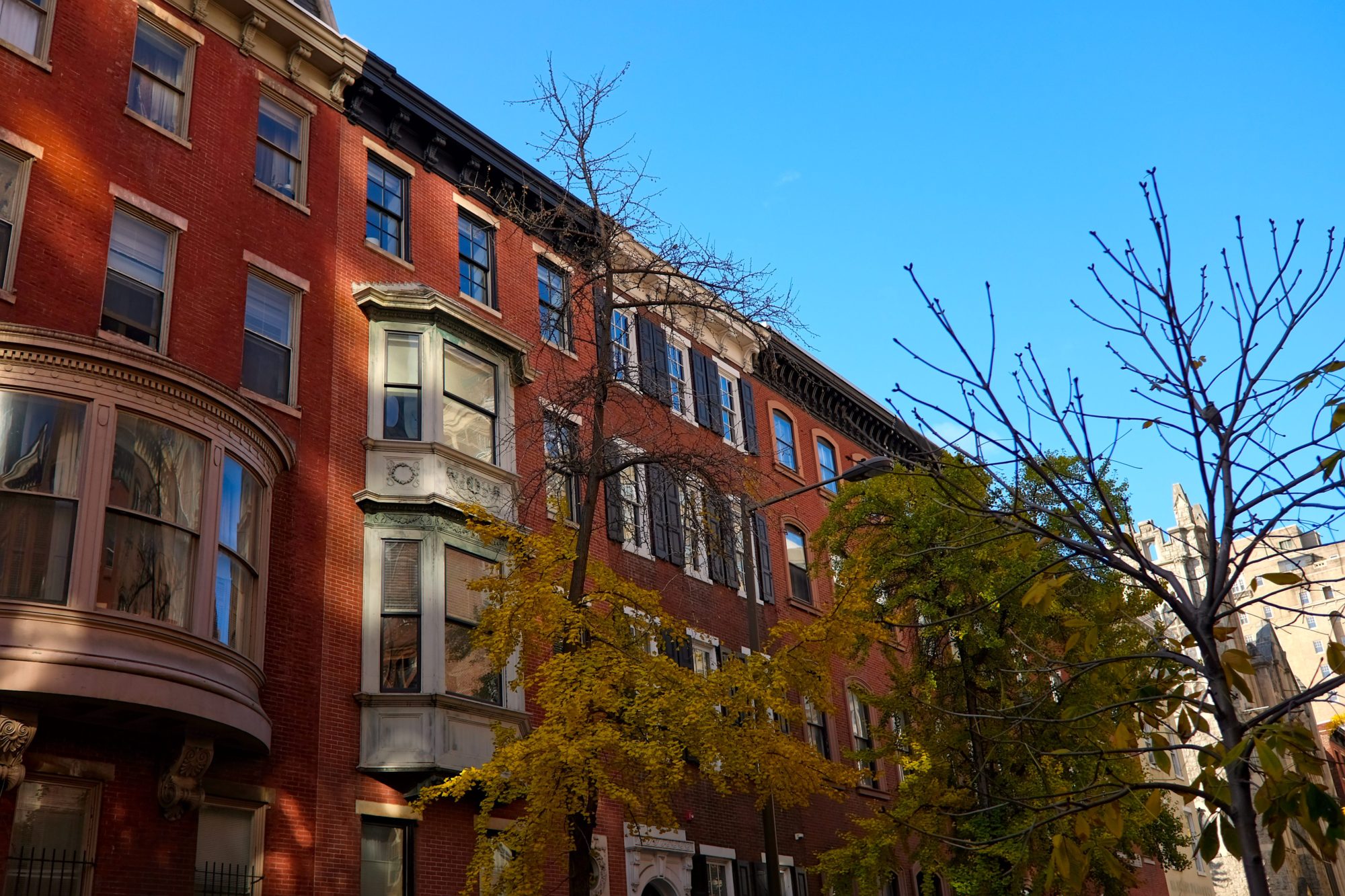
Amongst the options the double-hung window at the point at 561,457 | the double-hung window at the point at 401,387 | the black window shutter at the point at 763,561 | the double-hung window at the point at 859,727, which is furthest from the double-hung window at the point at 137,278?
the double-hung window at the point at 859,727

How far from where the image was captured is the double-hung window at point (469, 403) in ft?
65.7

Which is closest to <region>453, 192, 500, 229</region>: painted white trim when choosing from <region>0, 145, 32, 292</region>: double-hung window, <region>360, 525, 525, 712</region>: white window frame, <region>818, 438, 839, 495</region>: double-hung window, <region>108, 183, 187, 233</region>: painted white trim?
<region>108, 183, 187, 233</region>: painted white trim

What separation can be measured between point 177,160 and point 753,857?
16.5m

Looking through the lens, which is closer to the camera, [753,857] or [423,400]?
[423,400]

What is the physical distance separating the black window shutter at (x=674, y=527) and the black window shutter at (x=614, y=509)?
5.64 ft

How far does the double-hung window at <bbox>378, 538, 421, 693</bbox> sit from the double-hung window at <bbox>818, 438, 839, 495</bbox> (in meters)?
16.5

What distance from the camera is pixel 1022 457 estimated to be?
669 centimetres

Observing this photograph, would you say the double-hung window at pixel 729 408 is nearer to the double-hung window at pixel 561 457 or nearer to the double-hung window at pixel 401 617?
the double-hung window at pixel 561 457

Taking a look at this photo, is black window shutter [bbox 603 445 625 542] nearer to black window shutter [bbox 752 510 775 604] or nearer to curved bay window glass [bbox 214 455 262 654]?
black window shutter [bbox 752 510 775 604]

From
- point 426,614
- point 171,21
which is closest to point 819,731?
point 426,614

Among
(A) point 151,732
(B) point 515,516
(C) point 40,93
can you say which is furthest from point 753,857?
(C) point 40,93

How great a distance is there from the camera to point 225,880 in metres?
14.7

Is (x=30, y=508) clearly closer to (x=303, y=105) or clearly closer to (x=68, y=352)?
(x=68, y=352)

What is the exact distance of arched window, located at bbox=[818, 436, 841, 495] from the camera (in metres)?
33.1
